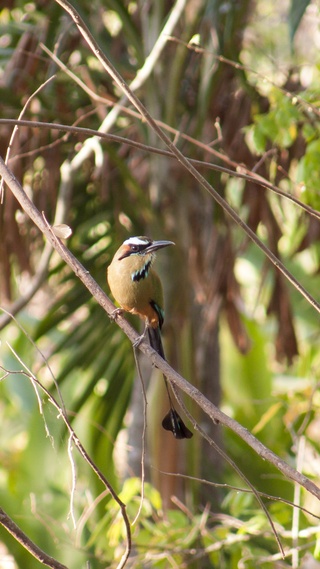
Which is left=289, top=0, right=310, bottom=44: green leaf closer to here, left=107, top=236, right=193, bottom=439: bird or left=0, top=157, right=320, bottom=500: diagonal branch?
left=107, top=236, right=193, bottom=439: bird

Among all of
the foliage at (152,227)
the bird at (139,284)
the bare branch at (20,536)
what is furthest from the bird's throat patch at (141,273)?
the bare branch at (20,536)

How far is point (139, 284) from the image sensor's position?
2816mm

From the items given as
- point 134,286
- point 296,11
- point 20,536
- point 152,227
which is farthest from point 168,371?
point 152,227

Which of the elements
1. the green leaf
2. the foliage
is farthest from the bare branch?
the green leaf

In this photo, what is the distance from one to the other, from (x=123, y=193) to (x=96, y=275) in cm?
48

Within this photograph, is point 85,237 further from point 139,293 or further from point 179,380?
point 179,380

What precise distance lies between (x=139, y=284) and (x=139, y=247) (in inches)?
6.4

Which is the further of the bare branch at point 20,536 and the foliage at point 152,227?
the foliage at point 152,227

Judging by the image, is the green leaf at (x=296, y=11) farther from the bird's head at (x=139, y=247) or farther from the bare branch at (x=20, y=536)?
the bare branch at (x=20, y=536)

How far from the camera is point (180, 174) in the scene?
3980mm

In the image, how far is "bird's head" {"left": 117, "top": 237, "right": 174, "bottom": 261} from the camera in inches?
113

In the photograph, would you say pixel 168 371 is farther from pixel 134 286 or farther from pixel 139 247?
pixel 139 247

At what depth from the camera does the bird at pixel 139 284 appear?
279cm

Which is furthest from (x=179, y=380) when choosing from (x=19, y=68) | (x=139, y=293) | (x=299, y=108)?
(x=19, y=68)
